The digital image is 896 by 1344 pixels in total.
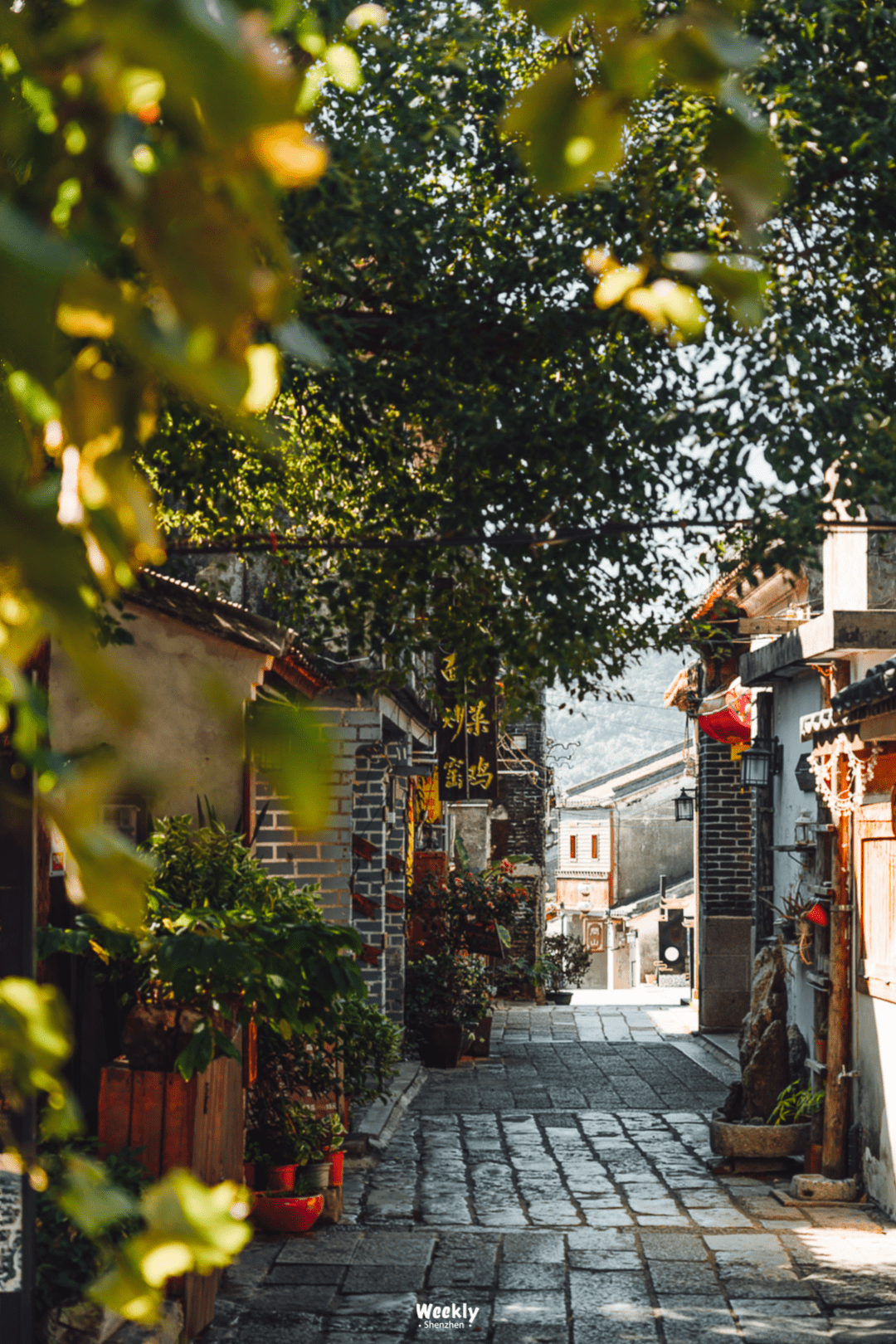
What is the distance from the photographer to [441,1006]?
13.3 metres

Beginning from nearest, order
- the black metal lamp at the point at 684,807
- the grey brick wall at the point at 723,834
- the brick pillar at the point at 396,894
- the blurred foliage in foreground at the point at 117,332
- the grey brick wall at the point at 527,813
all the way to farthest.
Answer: the blurred foliage in foreground at the point at 117,332 → the brick pillar at the point at 396,894 → the grey brick wall at the point at 723,834 → the black metal lamp at the point at 684,807 → the grey brick wall at the point at 527,813

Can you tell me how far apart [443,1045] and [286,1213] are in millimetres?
6399

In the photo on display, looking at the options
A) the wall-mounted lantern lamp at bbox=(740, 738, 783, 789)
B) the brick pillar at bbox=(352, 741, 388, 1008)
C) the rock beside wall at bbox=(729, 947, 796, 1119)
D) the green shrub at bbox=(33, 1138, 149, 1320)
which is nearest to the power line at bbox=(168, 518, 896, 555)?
the green shrub at bbox=(33, 1138, 149, 1320)

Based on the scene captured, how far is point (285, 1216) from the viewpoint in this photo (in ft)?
22.9

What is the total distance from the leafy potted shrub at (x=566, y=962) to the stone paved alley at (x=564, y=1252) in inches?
438

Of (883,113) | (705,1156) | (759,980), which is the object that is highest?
(883,113)

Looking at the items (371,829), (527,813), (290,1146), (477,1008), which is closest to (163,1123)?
(290,1146)

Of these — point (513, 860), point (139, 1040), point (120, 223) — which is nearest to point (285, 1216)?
point (139, 1040)

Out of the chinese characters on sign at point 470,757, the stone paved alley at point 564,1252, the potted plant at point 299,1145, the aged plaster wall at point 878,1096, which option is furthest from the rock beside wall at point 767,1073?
the chinese characters on sign at point 470,757

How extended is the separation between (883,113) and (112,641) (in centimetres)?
406

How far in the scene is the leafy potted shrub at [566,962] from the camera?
21.9 metres

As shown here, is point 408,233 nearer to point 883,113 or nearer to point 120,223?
point 883,113

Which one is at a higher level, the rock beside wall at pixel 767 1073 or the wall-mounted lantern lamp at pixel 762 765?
the wall-mounted lantern lamp at pixel 762 765

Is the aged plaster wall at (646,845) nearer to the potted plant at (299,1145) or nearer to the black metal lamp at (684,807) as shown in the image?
the black metal lamp at (684,807)
